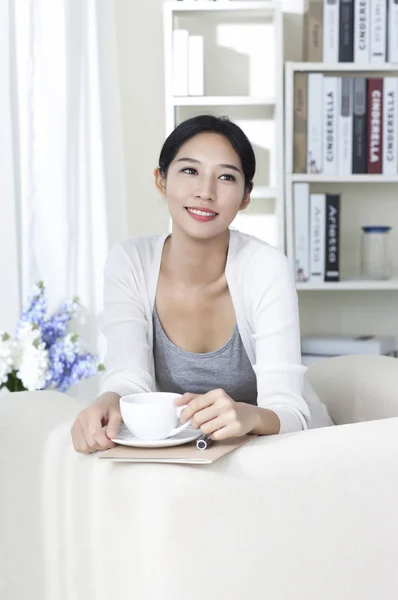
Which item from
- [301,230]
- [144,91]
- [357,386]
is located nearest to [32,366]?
[357,386]

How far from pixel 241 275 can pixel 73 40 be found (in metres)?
1.09

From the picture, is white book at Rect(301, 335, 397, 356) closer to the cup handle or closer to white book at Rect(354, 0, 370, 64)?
white book at Rect(354, 0, 370, 64)

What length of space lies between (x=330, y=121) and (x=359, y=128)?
94mm

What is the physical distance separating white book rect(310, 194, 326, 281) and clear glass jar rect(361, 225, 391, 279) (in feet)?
0.52

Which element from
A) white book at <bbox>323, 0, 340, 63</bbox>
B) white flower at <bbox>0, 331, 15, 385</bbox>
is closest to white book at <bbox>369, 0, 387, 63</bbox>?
white book at <bbox>323, 0, 340, 63</bbox>

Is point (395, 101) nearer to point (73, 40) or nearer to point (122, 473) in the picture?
point (73, 40)

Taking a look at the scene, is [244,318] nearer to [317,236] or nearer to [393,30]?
[317,236]

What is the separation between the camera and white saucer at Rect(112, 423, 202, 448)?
3.37ft

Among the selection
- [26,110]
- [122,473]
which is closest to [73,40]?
[26,110]

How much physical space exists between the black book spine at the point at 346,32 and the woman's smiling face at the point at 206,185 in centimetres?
128

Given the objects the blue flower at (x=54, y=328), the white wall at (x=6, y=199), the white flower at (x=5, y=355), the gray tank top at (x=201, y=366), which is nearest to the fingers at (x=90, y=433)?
the gray tank top at (x=201, y=366)

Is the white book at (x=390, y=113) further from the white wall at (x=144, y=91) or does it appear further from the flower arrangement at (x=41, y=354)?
the flower arrangement at (x=41, y=354)

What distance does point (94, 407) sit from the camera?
3.85 feet

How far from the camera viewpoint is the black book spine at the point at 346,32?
2.61m
